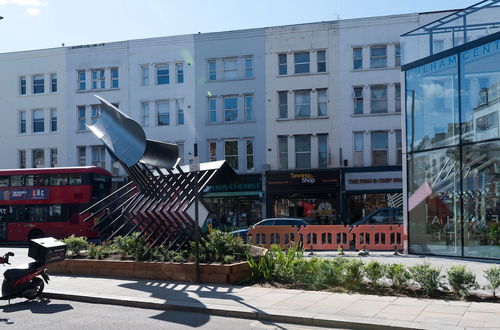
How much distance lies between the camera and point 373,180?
34.7 metres

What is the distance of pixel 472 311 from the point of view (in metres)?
8.72

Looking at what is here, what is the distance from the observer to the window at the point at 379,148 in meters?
35.2

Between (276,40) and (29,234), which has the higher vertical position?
(276,40)

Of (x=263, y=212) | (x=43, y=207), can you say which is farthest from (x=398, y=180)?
(x=43, y=207)

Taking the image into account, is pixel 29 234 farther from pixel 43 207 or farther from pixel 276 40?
pixel 276 40

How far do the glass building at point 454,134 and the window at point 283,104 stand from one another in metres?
18.3

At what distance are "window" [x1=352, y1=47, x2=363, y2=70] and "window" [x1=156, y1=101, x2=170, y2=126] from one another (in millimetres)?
13559

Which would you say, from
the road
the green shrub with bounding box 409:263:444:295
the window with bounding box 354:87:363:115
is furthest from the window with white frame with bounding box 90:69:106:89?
the green shrub with bounding box 409:263:444:295

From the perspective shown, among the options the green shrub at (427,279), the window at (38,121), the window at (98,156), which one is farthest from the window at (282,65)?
the green shrub at (427,279)

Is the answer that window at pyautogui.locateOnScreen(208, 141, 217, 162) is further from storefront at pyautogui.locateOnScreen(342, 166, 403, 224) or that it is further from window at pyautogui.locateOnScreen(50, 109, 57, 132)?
window at pyautogui.locateOnScreen(50, 109, 57, 132)

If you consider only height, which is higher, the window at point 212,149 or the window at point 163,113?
the window at point 163,113

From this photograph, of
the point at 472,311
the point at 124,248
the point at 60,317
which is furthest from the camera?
the point at 124,248

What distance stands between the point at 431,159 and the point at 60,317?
13.1 metres

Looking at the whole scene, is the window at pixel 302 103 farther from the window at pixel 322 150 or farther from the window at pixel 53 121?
the window at pixel 53 121
